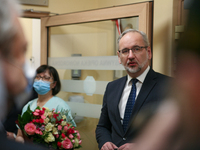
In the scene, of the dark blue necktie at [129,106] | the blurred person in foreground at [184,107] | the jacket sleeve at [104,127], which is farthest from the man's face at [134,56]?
the blurred person in foreground at [184,107]

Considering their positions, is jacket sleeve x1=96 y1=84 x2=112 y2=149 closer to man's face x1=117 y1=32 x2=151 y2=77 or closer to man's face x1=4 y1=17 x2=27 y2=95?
man's face x1=117 y1=32 x2=151 y2=77

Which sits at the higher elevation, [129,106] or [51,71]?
[51,71]

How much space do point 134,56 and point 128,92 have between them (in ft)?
0.94

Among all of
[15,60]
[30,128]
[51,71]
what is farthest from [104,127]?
[15,60]

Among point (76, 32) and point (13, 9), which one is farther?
point (76, 32)

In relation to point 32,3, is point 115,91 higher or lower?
lower

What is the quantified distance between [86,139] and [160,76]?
5.45 ft

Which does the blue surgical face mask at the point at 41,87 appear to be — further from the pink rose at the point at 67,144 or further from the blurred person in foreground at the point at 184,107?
the blurred person in foreground at the point at 184,107

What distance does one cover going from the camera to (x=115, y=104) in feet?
5.26

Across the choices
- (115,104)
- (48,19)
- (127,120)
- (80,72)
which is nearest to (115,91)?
(115,104)

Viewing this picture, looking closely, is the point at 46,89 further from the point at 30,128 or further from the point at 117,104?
the point at 117,104

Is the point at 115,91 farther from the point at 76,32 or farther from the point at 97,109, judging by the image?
the point at 76,32

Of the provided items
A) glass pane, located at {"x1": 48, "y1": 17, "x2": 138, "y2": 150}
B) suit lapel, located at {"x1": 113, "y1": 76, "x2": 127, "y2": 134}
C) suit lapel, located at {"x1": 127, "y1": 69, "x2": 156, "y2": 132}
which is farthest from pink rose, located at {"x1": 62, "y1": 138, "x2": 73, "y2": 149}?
glass pane, located at {"x1": 48, "y1": 17, "x2": 138, "y2": 150}

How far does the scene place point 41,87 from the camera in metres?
2.37
